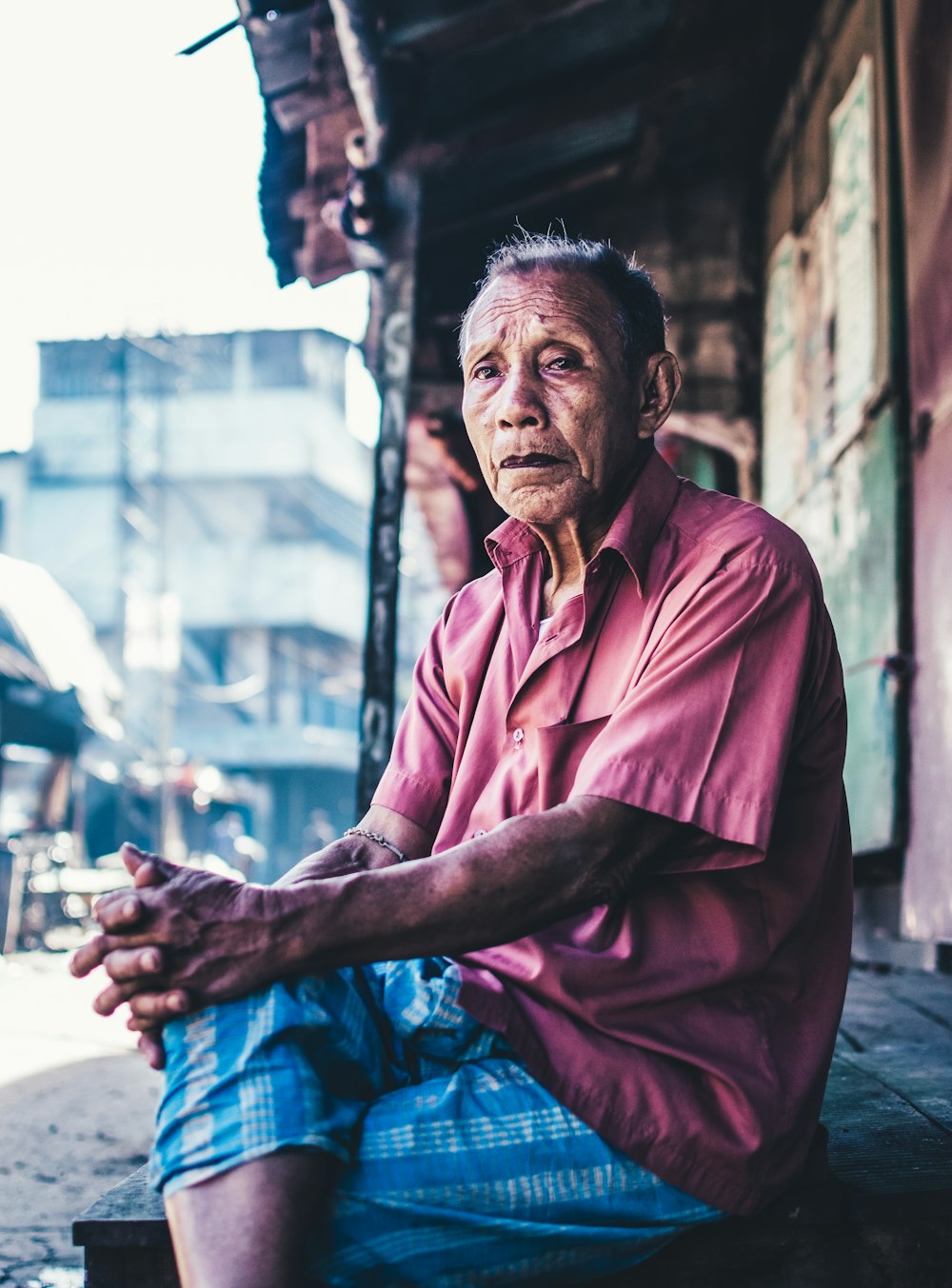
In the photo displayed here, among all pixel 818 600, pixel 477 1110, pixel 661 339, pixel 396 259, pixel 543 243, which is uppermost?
pixel 396 259

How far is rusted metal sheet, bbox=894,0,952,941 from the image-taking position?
3354 millimetres

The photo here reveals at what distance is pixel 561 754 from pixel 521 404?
1.78 ft

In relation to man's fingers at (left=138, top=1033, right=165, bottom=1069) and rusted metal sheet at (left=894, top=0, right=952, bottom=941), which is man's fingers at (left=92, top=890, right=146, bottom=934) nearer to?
man's fingers at (left=138, top=1033, right=165, bottom=1069)

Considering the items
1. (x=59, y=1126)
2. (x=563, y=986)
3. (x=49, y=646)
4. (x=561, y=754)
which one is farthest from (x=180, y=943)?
(x=49, y=646)

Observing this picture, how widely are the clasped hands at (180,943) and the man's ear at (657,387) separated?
97cm

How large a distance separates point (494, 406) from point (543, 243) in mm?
283

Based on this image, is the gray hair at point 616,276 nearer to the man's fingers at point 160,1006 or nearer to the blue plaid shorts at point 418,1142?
the blue plaid shorts at point 418,1142

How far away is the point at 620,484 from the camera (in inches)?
70.7

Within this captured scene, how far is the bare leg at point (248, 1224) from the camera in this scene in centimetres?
Answer: 114

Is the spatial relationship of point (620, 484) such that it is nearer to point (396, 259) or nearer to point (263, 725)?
point (396, 259)

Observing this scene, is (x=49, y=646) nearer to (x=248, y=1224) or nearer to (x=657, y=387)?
(x=657, y=387)

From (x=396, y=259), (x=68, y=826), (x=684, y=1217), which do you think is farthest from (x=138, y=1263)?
(x=68, y=826)

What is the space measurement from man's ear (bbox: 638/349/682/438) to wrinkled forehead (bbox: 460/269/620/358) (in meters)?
0.09

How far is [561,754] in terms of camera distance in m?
1.59
